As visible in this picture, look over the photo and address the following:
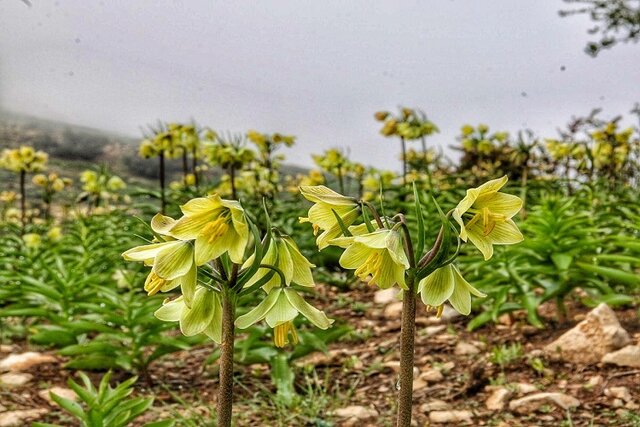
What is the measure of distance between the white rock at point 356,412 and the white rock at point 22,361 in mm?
1694

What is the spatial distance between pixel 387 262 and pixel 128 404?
1215mm

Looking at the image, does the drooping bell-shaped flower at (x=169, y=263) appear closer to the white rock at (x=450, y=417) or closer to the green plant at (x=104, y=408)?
the green plant at (x=104, y=408)

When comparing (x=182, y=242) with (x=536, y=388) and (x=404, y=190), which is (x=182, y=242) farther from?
(x=404, y=190)

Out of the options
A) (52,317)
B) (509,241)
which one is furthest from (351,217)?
(52,317)

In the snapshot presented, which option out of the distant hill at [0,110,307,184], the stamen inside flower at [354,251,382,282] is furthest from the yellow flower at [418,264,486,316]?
the distant hill at [0,110,307,184]

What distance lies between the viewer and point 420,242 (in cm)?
130

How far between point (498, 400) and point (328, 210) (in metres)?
1.55

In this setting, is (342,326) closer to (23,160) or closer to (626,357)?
(626,357)

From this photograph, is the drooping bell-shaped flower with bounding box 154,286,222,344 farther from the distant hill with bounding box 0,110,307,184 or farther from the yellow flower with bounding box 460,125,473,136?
the distant hill with bounding box 0,110,307,184

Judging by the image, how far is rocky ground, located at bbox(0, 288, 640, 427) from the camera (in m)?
2.56

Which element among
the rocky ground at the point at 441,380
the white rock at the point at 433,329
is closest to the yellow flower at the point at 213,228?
the rocky ground at the point at 441,380

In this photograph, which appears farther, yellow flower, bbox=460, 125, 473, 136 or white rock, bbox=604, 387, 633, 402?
yellow flower, bbox=460, 125, 473, 136

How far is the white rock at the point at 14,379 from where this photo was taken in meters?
3.17

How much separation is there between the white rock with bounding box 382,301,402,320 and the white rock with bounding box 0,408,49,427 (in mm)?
2180
